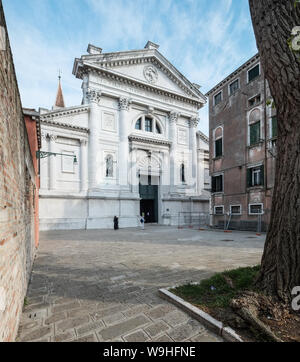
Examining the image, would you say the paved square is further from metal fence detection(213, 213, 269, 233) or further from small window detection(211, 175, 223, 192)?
small window detection(211, 175, 223, 192)

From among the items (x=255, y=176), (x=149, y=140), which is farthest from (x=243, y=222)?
(x=149, y=140)

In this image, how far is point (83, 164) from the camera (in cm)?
1997

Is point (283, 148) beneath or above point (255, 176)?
beneath

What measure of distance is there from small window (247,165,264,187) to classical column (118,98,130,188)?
460 inches

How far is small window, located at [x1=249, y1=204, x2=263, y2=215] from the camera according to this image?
583 inches

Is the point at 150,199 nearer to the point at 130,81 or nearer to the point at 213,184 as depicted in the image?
the point at 213,184

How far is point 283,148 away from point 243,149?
1434 centimetres

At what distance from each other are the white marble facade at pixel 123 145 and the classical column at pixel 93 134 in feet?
0.31

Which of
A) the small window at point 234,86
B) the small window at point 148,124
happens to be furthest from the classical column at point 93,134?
the small window at point 234,86

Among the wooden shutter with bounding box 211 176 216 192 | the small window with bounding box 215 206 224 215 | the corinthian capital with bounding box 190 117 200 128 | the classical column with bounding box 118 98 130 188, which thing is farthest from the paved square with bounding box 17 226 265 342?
the corinthian capital with bounding box 190 117 200 128

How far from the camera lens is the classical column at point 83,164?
19750 mm

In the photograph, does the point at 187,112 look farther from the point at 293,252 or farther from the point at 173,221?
the point at 293,252

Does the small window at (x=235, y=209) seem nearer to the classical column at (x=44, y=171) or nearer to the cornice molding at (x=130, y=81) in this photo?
the cornice molding at (x=130, y=81)
